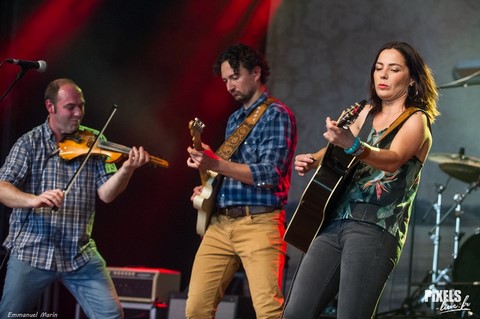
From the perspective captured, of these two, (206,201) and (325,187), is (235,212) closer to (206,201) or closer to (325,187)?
(206,201)

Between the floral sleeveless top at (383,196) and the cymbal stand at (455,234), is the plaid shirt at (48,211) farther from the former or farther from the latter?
the cymbal stand at (455,234)

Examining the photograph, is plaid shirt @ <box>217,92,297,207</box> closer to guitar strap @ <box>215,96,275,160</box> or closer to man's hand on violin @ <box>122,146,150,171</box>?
guitar strap @ <box>215,96,275,160</box>

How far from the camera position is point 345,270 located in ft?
11.0

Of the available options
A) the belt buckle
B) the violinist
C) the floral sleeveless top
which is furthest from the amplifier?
the floral sleeveless top

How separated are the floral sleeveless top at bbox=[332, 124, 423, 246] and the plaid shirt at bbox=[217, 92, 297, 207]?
97cm

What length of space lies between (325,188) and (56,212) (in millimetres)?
1990

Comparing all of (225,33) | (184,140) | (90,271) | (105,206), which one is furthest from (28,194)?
(225,33)

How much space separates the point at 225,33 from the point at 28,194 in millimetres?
3701

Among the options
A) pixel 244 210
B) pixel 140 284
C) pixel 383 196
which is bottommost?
pixel 140 284

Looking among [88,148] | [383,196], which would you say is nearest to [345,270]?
[383,196]

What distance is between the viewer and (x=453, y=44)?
7309mm

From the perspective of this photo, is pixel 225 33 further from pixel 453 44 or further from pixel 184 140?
pixel 453 44

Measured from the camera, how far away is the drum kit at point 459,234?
650 cm

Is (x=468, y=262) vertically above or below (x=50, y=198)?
below
